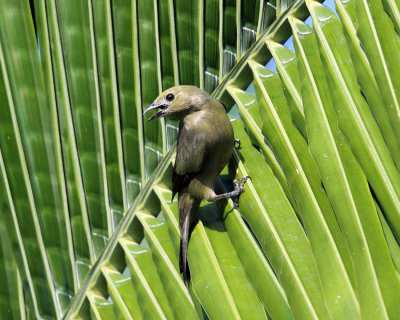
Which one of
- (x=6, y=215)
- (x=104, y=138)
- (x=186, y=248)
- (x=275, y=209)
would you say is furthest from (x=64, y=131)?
(x=275, y=209)

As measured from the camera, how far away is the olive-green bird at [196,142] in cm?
296

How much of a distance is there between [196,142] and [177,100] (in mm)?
223

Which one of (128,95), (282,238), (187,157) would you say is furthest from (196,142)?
(282,238)

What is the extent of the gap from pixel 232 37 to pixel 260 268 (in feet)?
3.88

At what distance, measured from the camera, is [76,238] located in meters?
2.96

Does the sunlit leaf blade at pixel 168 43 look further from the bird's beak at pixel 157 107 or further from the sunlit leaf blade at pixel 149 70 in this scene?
the bird's beak at pixel 157 107

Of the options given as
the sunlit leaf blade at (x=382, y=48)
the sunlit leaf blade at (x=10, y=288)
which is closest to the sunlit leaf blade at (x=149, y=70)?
the sunlit leaf blade at (x=10, y=288)

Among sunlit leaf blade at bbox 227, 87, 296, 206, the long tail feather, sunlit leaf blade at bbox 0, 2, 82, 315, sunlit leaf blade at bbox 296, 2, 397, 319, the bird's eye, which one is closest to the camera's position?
sunlit leaf blade at bbox 296, 2, 397, 319

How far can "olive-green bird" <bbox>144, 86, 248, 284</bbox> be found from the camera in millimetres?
2959

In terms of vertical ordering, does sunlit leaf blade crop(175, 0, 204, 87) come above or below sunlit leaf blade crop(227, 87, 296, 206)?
above

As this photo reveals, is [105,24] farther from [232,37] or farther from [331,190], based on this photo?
[331,190]

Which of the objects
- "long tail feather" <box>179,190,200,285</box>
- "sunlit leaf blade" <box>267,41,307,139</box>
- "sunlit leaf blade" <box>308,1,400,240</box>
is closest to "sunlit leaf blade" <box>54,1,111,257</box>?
"long tail feather" <box>179,190,200,285</box>

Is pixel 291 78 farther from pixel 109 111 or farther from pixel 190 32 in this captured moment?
pixel 109 111

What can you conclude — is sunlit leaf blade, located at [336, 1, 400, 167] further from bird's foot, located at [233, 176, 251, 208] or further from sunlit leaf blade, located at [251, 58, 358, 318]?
bird's foot, located at [233, 176, 251, 208]
